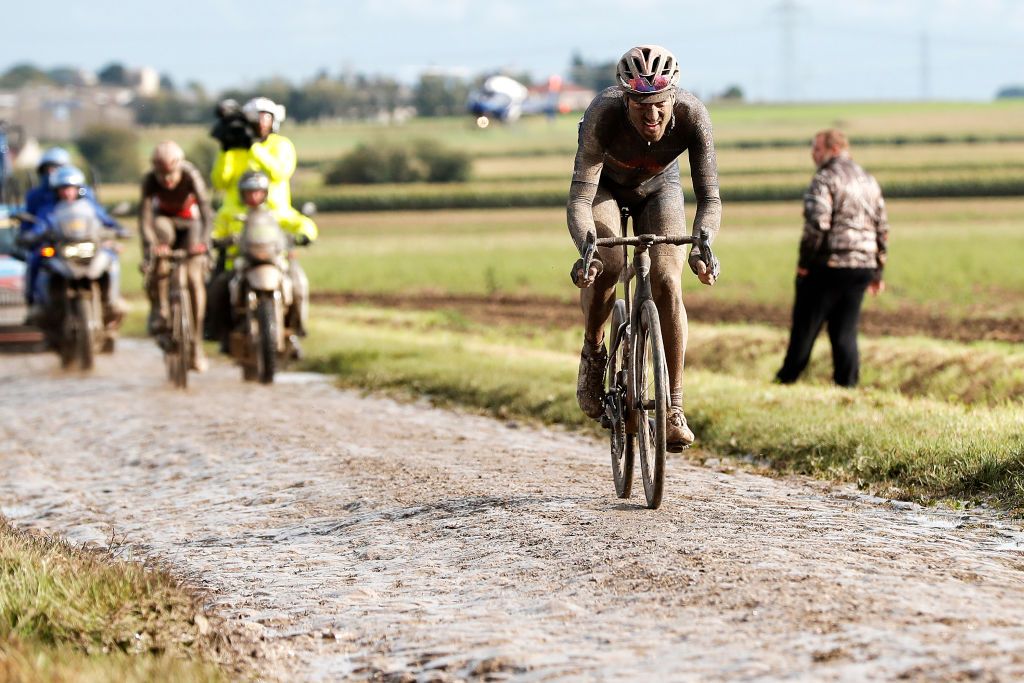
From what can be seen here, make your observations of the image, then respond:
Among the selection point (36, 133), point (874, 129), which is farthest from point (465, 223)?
→ point (36, 133)

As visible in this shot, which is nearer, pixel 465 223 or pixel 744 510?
pixel 744 510

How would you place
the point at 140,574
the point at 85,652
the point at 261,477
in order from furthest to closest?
the point at 261,477
the point at 140,574
the point at 85,652

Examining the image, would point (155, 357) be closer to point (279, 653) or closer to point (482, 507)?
point (482, 507)

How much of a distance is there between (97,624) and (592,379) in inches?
132

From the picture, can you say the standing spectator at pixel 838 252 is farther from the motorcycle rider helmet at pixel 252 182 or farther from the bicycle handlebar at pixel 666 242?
the bicycle handlebar at pixel 666 242

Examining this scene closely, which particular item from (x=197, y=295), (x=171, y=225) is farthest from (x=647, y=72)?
(x=171, y=225)

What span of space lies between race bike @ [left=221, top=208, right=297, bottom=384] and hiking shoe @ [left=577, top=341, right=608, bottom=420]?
6.60m

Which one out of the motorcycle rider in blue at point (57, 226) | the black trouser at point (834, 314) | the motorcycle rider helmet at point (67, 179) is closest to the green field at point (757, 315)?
the black trouser at point (834, 314)

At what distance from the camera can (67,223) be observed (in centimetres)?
1673

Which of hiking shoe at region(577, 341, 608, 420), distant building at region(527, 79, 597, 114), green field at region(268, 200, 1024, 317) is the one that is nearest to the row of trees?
distant building at region(527, 79, 597, 114)

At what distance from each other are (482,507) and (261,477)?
86.8 inches

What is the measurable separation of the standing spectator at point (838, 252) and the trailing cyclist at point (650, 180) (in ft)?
16.9

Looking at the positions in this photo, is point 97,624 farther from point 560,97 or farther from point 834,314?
point 560,97

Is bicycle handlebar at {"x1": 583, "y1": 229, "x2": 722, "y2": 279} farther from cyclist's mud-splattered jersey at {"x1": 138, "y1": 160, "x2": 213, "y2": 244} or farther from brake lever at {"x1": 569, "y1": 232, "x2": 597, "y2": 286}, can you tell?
cyclist's mud-splattered jersey at {"x1": 138, "y1": 160, "x2": 213, "y2": 244}
